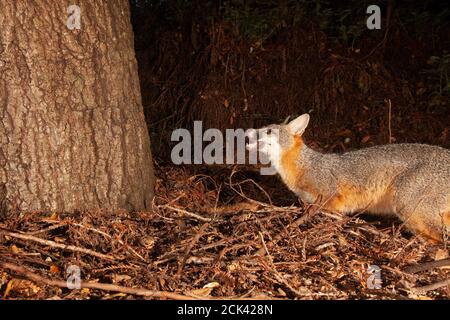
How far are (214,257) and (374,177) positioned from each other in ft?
7.28

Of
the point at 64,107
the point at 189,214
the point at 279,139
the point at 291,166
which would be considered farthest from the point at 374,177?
the point at 64,107

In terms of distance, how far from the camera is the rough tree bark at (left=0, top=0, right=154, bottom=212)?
4.14 m

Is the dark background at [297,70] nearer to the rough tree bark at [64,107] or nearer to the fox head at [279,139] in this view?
the fox head at [279,139]

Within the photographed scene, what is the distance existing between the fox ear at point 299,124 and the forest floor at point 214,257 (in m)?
1.33

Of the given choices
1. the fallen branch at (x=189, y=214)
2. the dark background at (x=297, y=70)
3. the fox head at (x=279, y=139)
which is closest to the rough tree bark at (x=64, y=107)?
the fallen branch at (x=189, y=214)

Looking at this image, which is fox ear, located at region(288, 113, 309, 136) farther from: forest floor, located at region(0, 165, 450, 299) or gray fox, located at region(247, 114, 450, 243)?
forest floor, located at region(0, 165, 450, 299)

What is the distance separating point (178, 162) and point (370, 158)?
9.58 ft

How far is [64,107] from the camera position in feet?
14.1

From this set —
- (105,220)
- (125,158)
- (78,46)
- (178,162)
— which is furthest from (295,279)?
(178,162)

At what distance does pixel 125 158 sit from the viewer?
4672mm

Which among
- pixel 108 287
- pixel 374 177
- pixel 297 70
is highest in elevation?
pixel 297 70

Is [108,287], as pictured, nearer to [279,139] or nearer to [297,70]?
[279,139]

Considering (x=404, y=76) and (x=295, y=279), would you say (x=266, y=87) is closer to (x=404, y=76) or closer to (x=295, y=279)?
(x=404, y=76)

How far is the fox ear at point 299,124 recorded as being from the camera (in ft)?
18.2
